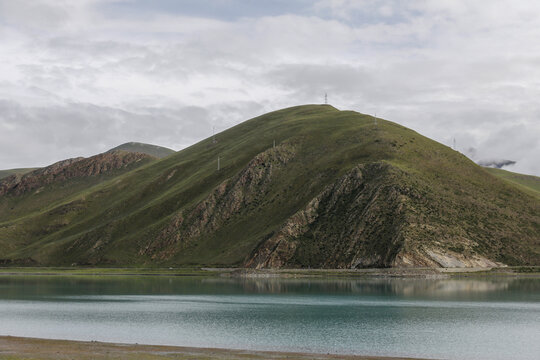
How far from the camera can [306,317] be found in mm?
78938

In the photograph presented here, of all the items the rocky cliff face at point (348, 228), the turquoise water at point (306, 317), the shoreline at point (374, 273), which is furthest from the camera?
the rocky cliff face at point (348, 228)

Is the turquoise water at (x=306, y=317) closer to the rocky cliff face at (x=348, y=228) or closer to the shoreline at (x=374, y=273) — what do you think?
the shoreline at (x=374, y=273)

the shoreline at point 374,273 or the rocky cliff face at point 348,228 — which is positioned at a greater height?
the rocky cliff face at point 348,228

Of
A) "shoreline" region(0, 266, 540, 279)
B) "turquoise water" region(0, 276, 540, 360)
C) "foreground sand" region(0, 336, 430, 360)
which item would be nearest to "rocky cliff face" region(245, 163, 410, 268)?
"shoreline" region(0, 266, 540, 279)

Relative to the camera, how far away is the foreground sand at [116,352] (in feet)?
157

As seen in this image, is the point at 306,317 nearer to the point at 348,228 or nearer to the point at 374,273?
the point at 374,273

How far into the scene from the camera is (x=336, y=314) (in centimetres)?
8206

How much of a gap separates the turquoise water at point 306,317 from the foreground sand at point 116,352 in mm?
4573

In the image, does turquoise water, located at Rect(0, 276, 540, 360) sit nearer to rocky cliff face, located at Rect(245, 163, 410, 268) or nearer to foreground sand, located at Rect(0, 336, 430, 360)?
foreground sand, located at Rect(0, 336, 430, 360)

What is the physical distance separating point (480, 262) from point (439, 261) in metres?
12.8

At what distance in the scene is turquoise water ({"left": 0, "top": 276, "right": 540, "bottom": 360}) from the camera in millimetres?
58500

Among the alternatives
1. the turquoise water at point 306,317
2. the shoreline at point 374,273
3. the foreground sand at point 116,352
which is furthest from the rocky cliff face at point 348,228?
the foreground sand at point 116,352

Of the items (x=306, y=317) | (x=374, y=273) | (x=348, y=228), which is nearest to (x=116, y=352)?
(x=306, y=317)

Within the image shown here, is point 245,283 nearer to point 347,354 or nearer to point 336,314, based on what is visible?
point 336,314
